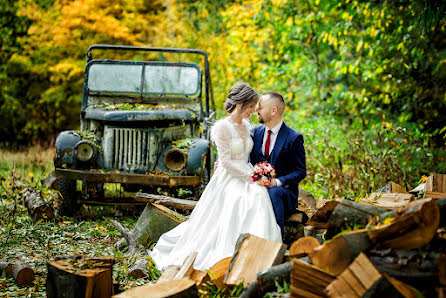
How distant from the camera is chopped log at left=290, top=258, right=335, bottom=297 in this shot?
232 centimetres

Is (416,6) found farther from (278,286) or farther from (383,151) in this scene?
(278,286)

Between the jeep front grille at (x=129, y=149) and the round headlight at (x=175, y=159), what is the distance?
26 cm

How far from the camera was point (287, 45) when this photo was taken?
10.9 metres

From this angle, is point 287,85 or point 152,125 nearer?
point 152,125

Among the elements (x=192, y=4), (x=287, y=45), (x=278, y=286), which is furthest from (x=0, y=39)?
(x=278, y=286)

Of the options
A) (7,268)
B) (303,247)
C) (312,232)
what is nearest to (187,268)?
(303,247)

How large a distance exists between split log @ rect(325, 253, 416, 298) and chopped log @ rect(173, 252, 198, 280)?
1164 mm

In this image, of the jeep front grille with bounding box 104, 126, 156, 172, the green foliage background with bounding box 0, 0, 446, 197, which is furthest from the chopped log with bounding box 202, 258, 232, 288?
the green foliage background with bounding box 0, 0, 446, 197

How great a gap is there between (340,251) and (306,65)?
9048 millimetres

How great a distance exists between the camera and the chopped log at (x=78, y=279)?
2.66m

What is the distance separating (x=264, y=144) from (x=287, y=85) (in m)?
8.96

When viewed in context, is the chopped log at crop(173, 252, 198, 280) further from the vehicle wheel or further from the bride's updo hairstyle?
the vehicle wheel

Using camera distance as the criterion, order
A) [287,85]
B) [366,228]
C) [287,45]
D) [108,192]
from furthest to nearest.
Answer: [287,85] → [287,45] → [108,192] → [366,228]

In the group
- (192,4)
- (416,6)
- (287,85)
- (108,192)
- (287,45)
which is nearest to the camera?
(416,6)
